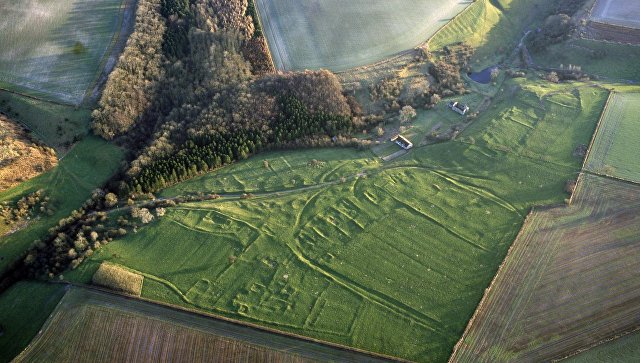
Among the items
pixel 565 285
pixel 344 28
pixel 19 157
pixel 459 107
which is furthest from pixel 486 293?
pixel 19 157

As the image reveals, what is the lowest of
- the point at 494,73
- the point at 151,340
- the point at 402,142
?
the point at 151,340

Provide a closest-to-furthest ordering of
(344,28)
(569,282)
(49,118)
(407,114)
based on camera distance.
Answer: (569,282) < (49,118) < (407,114) < (344,28)

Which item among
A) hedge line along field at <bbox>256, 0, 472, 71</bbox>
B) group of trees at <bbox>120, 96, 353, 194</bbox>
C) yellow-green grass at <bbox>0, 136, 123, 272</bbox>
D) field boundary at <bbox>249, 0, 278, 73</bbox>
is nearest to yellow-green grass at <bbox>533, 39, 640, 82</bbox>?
hedge line along field at <bbox>256, 0, 472, 71</bbox>

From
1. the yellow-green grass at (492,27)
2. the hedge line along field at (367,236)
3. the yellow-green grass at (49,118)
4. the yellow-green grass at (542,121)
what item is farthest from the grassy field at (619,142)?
the yellow-green grass at (49,118)

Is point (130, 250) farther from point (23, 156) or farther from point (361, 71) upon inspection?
point (361, 71)

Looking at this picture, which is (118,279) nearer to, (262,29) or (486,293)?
(486,293)

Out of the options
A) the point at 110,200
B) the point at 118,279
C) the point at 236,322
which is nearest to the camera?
the point at 236,322
